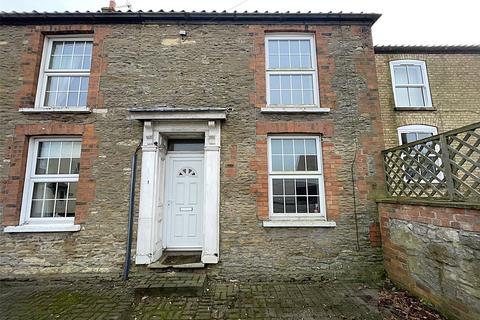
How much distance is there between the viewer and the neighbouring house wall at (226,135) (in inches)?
193

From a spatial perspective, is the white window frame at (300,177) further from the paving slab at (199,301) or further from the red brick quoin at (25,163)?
the red brick quoin at (25,163)

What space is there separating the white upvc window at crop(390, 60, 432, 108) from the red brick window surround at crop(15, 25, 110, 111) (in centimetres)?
856

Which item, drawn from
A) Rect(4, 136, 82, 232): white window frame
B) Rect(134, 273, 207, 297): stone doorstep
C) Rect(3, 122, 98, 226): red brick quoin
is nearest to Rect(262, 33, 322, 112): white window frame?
Rect(134, 273, 207, 297): stone doorstep

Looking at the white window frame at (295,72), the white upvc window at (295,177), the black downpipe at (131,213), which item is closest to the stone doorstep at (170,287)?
the black downpipe at (131,213)

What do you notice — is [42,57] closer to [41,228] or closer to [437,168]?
[41,228]

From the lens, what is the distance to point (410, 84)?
7.66 meters

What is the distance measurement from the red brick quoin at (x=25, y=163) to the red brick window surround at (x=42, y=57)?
0.59 metres

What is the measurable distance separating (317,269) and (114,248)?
4.26 meters

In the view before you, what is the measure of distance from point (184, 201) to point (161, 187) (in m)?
0.63

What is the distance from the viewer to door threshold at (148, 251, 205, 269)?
4.79 meters

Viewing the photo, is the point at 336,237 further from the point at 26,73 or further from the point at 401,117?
the point at 26,73

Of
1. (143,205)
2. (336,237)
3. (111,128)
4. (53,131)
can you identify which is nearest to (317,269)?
(336,237)

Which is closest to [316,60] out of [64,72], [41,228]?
[64,72]

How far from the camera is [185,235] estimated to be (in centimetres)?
558
